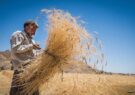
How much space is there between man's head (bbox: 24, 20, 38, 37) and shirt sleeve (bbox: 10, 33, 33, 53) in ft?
0.46

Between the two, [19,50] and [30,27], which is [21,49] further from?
[30,27]

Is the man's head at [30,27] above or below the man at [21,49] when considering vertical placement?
above

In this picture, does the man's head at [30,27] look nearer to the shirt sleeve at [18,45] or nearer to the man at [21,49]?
the man at [21,49]

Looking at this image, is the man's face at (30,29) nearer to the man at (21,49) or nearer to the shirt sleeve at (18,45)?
the man at (21,49)

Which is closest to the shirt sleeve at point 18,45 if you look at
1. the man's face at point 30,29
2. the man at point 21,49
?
the man at point 21,49

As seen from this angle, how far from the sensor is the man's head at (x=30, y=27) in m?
4.04

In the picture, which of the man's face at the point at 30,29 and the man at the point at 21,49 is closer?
the man at the point at 21,49

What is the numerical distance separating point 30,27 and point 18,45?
328 mm

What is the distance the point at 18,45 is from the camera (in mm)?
3896

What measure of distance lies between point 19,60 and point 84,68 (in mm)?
967

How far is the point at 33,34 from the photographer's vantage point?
4.13 m

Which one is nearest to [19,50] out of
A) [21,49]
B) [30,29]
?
[21,49]

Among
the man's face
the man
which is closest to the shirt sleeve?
the man

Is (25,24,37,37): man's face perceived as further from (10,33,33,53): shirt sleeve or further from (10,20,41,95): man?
(10,33,33,53): shirt sleeve
